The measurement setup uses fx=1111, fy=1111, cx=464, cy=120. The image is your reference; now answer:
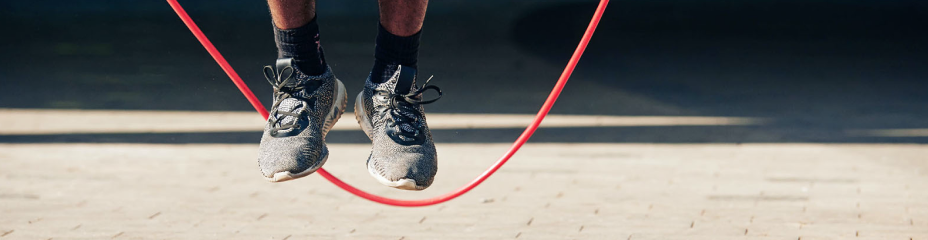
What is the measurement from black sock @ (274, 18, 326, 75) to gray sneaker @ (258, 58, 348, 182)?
0.03m

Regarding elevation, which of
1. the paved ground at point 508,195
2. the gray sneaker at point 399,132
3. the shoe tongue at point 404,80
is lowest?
the paved ground at point 508,195

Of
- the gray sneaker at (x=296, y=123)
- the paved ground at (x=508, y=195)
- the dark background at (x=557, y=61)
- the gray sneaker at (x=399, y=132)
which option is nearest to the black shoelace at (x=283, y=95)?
the gray sneaker at (x=296, y=123)

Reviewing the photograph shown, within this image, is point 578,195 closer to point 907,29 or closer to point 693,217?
point 693,217

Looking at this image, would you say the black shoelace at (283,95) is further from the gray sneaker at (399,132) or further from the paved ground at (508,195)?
the paved ground at (508,195)

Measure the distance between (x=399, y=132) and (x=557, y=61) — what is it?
1305cm

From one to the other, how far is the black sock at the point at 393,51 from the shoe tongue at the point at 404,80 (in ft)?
0.07

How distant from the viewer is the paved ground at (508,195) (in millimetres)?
6262

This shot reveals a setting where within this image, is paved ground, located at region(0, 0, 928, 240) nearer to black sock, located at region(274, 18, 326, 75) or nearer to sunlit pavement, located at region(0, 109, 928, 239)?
sunlit pavement, located at region(0, 109, 928, 239)

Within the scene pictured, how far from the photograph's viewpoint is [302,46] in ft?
11.2

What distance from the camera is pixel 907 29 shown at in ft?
68.6

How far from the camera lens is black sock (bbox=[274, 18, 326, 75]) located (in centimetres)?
337

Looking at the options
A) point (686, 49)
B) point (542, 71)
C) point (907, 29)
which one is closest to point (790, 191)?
point (542, 71)

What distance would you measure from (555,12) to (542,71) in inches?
304

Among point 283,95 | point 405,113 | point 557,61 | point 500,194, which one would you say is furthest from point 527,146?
point 557,61
